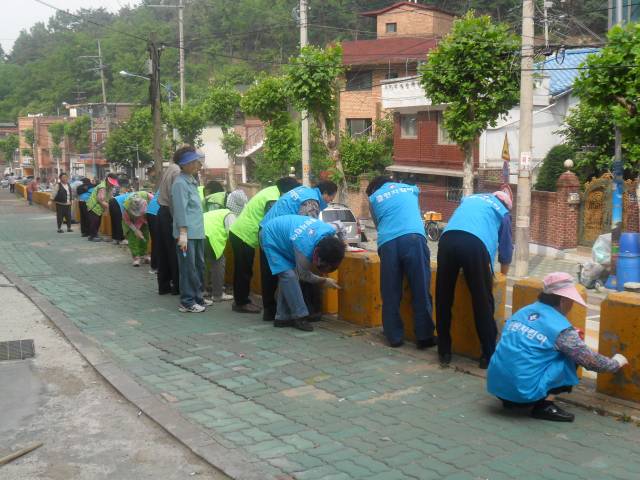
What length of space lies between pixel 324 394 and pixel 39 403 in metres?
2.20

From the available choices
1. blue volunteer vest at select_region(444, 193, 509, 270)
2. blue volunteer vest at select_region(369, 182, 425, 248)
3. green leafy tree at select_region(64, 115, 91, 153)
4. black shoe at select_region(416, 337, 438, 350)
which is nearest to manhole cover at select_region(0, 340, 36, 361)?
blue volunteer vest at select_region(369, 182, 425, 248)

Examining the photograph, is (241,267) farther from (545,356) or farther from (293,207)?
(545,356)

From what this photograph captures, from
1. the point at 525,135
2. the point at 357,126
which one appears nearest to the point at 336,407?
the point at 525,135

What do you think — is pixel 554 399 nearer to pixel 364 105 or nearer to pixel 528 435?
pixel 528 435

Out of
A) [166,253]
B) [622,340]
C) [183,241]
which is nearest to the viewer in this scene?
[622,340]

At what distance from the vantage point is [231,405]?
5.63m

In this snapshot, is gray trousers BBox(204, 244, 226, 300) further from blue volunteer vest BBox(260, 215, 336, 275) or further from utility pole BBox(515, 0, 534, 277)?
utility pole BBox(515, 0, 534, 277)

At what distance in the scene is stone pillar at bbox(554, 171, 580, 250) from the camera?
21.7 metres

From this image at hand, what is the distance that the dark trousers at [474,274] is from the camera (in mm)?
6121

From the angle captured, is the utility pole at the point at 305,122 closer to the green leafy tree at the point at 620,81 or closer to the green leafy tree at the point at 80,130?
the green leafy tree at the point at 620,81

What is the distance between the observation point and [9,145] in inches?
4461

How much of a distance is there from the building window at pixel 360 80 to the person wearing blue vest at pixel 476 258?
35.8m

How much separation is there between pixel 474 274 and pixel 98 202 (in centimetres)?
1291

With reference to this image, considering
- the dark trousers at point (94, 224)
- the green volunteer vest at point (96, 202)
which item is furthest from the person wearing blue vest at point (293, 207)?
the dark trousers at point (94, 224)
